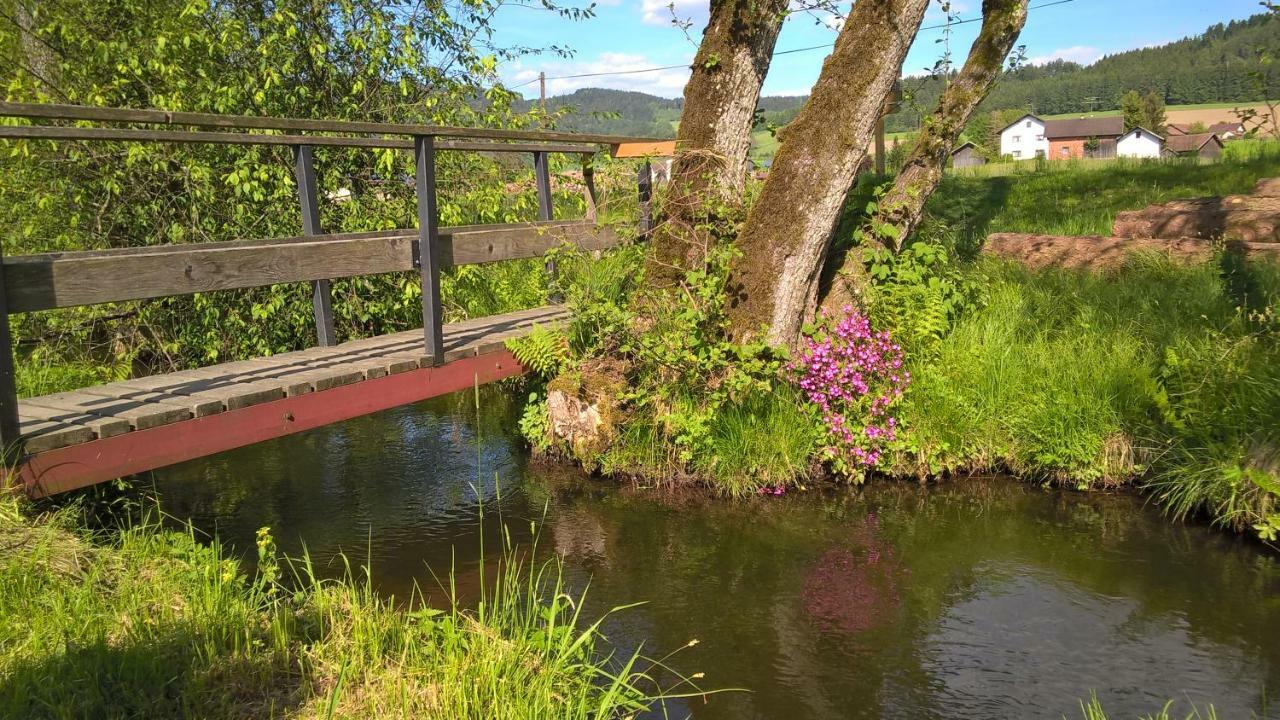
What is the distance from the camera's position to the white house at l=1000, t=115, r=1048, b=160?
12600 cm

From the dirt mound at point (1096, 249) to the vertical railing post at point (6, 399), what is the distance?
29.5 ft

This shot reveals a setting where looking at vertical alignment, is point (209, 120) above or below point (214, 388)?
above

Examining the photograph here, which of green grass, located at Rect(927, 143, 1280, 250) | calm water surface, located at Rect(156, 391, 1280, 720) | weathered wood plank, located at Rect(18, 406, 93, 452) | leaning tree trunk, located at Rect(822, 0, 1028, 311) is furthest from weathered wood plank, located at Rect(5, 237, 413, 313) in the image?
green grass, located at Rect(927, 143, 1280, 250)

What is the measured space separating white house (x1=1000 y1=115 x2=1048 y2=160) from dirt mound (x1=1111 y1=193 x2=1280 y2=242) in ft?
403

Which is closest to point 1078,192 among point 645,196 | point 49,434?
point 645,196

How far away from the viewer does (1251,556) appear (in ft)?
20.1

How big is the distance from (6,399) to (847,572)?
461cm

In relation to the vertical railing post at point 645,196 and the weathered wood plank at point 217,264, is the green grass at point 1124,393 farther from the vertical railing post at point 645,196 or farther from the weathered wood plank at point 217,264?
the weathered wood plank at point 217,264

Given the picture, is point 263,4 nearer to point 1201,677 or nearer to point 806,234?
point 806,234

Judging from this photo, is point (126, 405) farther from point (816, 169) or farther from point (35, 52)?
point (35, 52)

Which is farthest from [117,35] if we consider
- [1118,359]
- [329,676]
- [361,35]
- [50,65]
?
[1118,359]

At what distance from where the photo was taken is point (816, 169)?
294 inches

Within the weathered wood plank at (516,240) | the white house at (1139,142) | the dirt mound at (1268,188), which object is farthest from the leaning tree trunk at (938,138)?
the white house at (1139,142)

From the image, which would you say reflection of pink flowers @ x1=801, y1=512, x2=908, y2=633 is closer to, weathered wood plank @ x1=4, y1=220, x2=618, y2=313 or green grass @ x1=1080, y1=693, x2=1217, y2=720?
green grass @ x1=1080, y1=693, x2=1217, y2=720
